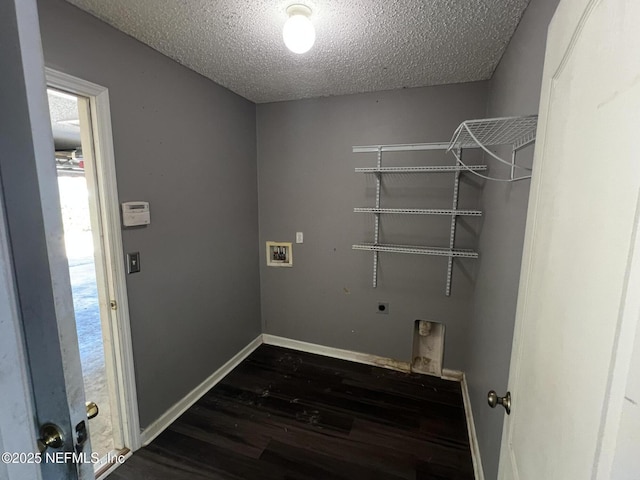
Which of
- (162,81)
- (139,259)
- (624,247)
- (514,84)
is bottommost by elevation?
(139,259)

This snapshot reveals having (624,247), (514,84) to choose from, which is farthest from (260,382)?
(514,84)

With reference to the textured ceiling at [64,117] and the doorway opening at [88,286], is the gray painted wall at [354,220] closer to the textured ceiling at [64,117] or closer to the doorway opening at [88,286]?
the doorway opening at [88,286]

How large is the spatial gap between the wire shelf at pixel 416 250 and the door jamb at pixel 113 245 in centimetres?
171

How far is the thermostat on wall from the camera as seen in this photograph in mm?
1615

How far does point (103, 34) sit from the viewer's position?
1455mm

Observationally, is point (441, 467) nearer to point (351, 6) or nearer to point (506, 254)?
point (506, 254)

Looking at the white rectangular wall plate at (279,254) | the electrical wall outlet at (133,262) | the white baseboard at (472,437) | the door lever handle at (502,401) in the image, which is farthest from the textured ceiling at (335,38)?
the white baseboard at (472,437)

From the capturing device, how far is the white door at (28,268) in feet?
1.70

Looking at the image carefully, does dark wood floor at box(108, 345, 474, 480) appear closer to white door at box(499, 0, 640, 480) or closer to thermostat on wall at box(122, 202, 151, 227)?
white door at box(499, 0, 640, 480)

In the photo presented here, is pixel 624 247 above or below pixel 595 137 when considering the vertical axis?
below

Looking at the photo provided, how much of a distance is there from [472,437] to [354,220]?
1766mm

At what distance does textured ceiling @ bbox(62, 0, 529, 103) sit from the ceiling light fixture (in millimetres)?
41

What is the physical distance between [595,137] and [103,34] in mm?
2068

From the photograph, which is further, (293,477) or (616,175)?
(293,477)
